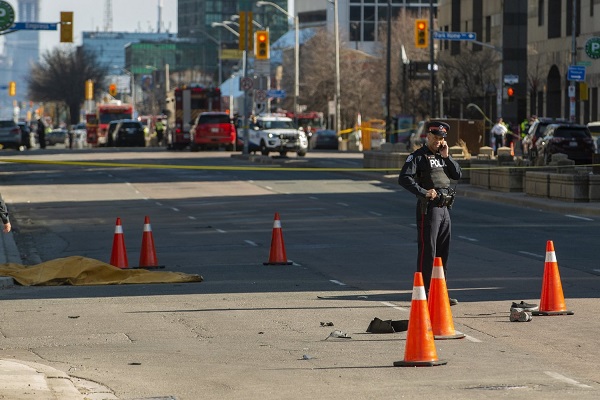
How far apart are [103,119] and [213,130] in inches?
1368

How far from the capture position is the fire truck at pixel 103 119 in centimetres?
10675

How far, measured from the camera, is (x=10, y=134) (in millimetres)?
81000

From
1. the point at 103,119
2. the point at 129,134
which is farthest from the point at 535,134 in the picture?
the point at 103,119

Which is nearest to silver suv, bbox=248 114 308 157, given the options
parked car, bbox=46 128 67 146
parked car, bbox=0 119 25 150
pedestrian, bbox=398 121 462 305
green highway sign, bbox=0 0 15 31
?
parked car, bbox=0 119 25 150

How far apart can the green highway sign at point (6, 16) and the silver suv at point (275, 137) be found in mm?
22421

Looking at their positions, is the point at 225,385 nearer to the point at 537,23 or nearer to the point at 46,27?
the point at 46,27

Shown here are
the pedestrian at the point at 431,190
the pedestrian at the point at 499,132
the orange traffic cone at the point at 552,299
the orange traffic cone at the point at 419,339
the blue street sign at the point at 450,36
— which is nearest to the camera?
the orange traffic cone at the point at 419,339

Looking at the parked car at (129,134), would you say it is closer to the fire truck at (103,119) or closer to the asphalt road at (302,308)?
the fire truck at (103,119)

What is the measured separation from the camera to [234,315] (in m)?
14.7

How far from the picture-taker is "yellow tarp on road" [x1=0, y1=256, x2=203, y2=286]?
18172 mm

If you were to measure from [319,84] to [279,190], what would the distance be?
78.7m

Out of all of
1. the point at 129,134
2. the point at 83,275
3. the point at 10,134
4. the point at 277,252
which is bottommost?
the point at 83,275

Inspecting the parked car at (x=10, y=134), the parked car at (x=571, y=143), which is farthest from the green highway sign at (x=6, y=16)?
the parked car at (x=10, y=134)

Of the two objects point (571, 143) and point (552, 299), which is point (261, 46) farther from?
point (552, 299)
